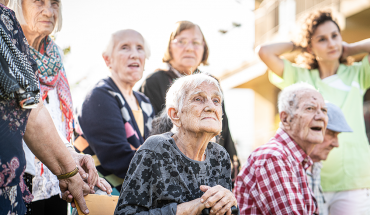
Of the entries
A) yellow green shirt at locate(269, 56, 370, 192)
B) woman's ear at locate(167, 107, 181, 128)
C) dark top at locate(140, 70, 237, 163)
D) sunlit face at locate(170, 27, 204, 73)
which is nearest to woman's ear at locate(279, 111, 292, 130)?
dark top at locate(140, 70, 237, 163)

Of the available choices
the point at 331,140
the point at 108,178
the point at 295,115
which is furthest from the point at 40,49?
the point at 331,140

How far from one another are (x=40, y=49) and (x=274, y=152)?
1.95 m

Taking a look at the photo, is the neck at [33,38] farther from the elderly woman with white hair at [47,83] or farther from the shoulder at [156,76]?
the shoulder at [156,76]

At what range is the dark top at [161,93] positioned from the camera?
350cm

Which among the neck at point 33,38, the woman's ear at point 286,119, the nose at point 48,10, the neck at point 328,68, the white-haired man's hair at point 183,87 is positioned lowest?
the woman's ear at point 286,119

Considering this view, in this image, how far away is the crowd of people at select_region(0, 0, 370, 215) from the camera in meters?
1.69

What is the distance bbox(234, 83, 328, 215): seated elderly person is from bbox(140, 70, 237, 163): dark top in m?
0.57

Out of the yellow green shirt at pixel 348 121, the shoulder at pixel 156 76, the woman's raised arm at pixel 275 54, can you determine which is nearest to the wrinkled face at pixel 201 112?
the shoulder at pixel 156 76

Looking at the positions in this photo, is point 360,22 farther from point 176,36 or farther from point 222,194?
point 222,194

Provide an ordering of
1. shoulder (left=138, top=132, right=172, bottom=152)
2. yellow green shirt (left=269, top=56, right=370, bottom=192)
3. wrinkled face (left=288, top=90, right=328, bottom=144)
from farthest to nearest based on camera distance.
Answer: yellow green shirt (left=269, top=56, right=370, bottom=192) < wrinkled face (left=288, top=90, right=328, bottom=144) < shoulder (left=138, top=132, right=172, bottom=152)

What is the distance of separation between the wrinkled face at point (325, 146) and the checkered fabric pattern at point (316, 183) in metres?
0.09

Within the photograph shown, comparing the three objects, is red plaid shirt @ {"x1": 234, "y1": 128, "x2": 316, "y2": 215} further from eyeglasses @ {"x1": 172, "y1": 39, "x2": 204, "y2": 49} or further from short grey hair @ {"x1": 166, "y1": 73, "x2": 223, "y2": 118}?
eyeglasses @ {"x1": 172, "y1": 39, "x2": 204, "y2": 49}

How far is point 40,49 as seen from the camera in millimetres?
2684

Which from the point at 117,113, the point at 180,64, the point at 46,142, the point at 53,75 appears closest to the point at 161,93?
the point at 180,64
